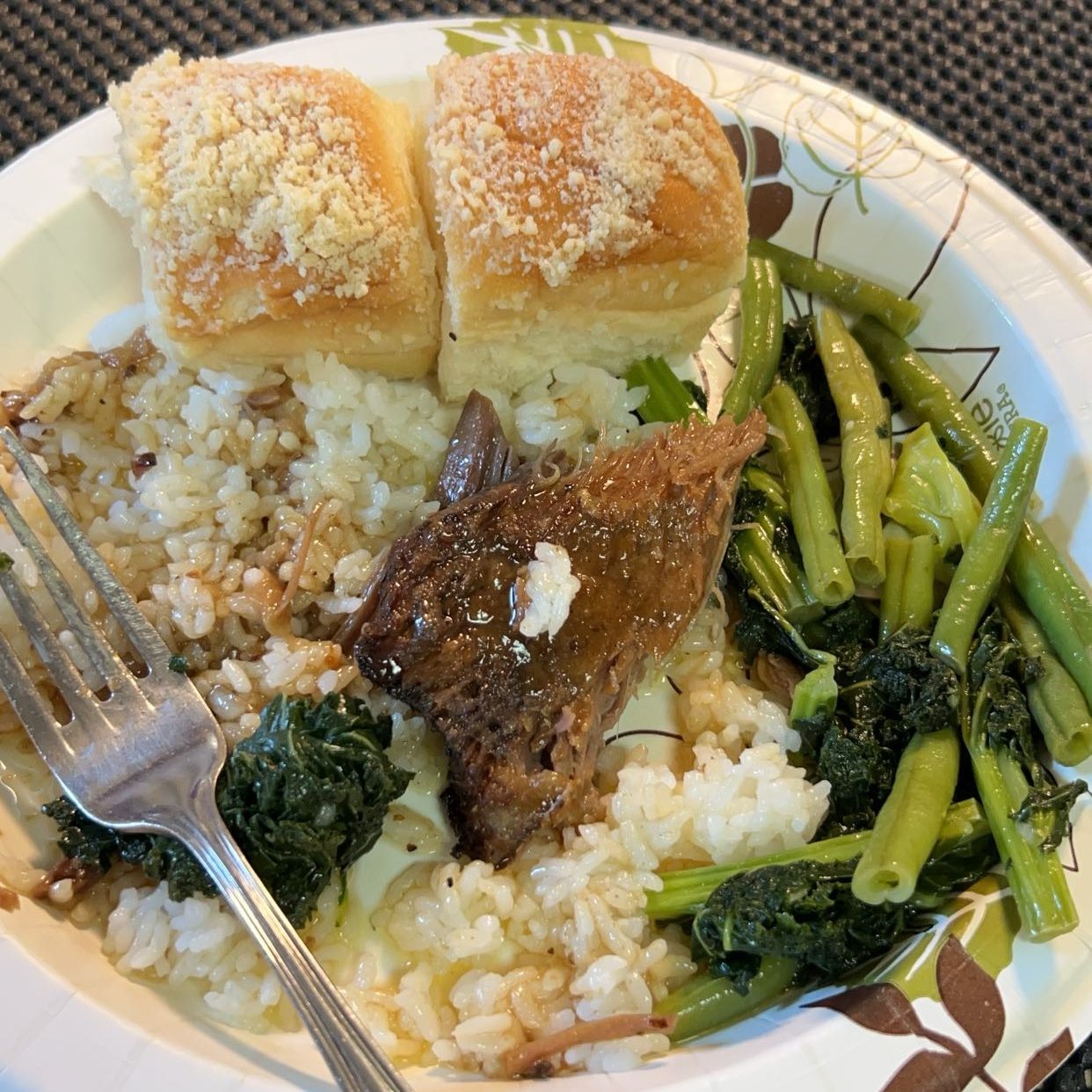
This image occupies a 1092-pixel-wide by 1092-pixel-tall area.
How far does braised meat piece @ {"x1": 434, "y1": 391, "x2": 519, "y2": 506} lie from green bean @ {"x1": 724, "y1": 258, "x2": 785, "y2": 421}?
32.7 inches

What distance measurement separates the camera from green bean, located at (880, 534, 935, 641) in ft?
9.16

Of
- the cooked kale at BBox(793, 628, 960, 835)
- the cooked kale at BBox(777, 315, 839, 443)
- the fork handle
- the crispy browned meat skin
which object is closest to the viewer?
the fork handle

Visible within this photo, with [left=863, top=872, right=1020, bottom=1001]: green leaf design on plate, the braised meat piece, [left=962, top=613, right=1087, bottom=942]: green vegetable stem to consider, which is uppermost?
the braised meat piece

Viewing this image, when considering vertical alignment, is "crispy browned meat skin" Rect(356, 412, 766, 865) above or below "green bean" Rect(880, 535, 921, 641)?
above

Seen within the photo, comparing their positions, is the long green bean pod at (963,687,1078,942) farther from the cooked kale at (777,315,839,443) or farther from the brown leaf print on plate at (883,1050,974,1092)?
the cooked kale at (777,315,839,443)

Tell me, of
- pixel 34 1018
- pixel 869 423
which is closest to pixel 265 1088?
pixel 34 1018

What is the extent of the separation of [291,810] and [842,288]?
8.41 ft

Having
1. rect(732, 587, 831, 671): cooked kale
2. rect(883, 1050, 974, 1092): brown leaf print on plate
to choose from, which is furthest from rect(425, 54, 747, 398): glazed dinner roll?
rect(883, 1050, 974, 1092): brown leaf print on plate

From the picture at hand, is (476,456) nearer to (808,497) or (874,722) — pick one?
(808,497)

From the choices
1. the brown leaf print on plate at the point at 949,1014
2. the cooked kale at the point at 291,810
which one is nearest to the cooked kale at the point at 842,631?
the brown leaf print on plate at the point at 949,1014

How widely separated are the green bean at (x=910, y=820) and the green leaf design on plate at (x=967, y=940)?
0.13 m

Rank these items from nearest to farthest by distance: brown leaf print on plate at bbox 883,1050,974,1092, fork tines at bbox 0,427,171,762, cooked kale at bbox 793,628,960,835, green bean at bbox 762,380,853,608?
1. brown leaf print on plate at bbox 883,1050,974,1092
2. fork tines at bbox 0,427,171,762
3. cooked kale at bbox 793,628,960,835
4. green bean at bbox 762,380,853,608

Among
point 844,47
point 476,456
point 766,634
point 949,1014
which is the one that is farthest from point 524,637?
point 844,47

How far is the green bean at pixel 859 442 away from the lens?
112 inches
